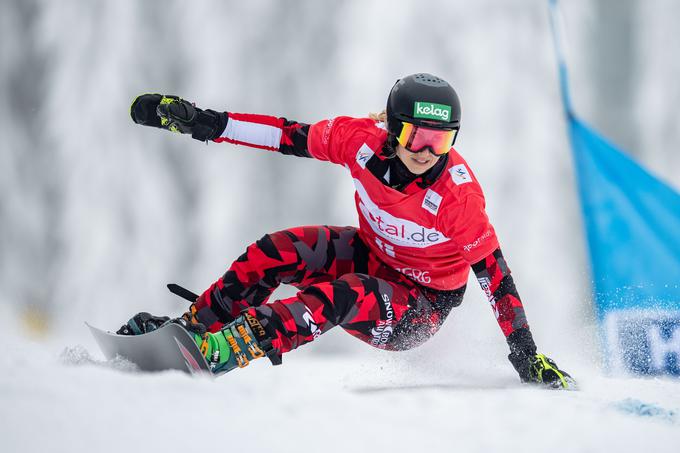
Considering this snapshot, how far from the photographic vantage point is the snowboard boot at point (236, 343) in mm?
2195

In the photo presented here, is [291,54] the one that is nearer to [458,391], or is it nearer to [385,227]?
[385,227]

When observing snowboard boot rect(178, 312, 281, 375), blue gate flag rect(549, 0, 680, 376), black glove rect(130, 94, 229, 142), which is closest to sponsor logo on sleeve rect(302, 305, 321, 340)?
snowboard boot rect(178, 312, 281, 375)

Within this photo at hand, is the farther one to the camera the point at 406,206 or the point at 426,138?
the point at 406,206

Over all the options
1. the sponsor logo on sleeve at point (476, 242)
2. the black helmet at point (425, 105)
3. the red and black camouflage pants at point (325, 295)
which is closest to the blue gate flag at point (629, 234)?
the red and black camouflage pants at point (325, 295)

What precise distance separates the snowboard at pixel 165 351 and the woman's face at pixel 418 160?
3.21 ft

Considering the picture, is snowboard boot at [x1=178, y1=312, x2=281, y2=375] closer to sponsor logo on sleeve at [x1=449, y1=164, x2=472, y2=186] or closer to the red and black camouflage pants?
the red and black camouflage pants

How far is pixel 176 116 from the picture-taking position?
9.11 feet

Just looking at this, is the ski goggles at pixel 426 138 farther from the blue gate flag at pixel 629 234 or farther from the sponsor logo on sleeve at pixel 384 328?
the blue gate flag at pixel 629 234

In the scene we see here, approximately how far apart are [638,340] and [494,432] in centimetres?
213

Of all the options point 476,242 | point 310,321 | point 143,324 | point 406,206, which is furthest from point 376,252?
point 143,324

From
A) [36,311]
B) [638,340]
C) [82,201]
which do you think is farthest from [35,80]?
[638,340]

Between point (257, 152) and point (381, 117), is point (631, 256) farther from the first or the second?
point (257, 152)

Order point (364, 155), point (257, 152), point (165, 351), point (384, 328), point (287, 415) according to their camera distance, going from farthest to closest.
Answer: point (257, 152) → point (364, 155) → point (384, 328) → point (165, 351) → point (287, 415)

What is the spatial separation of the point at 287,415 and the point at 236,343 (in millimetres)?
580
